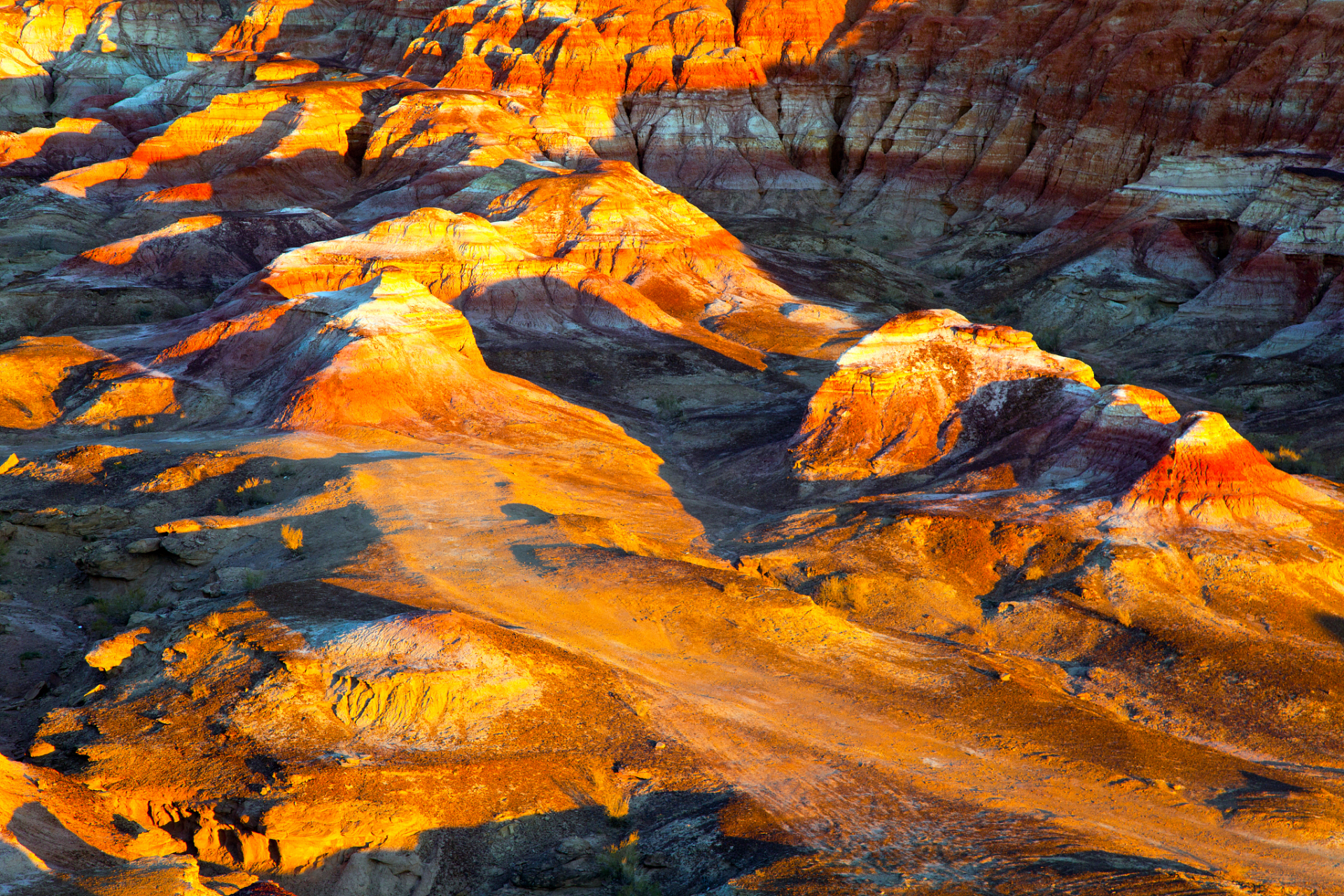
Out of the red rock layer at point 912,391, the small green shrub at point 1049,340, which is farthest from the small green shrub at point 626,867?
the small green shrub at point 1049,340

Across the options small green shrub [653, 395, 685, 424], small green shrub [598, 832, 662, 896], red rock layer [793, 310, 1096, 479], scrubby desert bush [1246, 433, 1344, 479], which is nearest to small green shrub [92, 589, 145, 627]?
small green shrub [598, 832, 662, 896]

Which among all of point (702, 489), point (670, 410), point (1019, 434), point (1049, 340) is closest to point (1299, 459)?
point (1019, 434)

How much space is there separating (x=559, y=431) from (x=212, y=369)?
11.2 metres

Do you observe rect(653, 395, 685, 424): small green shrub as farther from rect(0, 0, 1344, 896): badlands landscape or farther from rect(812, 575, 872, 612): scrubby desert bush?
rect(812, 575, 872, 612): scrubby desert bush

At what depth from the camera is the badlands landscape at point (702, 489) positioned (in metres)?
12.3

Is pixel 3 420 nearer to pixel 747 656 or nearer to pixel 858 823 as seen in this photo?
pixel 747 656

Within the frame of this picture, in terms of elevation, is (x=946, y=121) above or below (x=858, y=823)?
above

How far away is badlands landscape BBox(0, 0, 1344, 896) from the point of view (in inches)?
483

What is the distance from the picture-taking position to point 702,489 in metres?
27.0

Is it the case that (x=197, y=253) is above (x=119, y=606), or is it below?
below

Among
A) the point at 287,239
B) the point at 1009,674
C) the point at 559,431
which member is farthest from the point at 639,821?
the point at 287,239

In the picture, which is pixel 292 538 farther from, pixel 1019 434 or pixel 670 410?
pixel 670 410

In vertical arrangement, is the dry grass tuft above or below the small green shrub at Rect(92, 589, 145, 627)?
above

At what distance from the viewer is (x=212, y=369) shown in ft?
105
